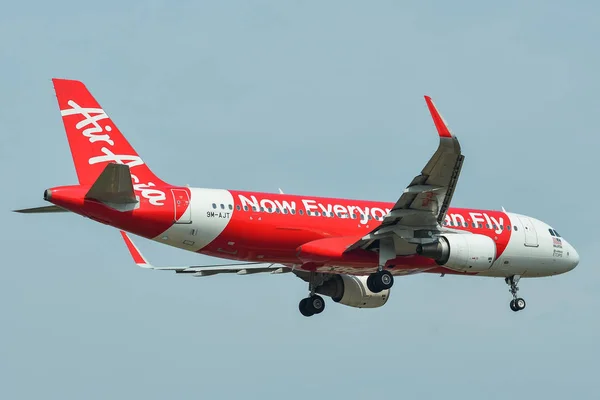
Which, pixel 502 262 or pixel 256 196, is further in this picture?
pixel 502 262

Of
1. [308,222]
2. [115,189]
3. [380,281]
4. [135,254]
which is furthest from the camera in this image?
[135,254]

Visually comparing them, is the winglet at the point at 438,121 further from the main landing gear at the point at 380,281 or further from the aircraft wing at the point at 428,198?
the main landing gear at the point at 380,281

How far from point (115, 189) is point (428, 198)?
31.1 feet

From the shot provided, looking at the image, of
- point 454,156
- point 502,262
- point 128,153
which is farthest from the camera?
point 502,262

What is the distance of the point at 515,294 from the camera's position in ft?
143

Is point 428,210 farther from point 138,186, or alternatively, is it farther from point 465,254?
point 138,186

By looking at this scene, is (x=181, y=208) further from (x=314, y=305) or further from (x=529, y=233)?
(x=529, y=233)

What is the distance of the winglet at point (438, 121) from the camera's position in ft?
114

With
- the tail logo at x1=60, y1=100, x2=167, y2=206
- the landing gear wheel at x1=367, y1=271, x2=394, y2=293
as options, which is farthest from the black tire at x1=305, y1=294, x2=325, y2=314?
the tail logo at x1=60, y1=100, x2=167, y2=206

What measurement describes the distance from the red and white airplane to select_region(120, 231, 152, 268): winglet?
0.03 m

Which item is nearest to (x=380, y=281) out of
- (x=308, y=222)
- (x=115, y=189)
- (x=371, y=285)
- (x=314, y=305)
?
(x=371, y=285)

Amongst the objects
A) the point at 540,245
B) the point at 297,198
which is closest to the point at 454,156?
the point at 297,198

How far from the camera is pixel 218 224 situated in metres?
37.7

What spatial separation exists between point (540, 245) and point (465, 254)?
15.7 feet
